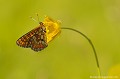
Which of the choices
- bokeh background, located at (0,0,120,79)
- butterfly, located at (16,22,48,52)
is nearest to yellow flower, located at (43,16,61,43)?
butterfly, located at (16,22,48,52)

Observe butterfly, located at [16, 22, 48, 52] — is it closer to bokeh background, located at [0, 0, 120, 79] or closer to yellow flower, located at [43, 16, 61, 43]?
yellow flower, located at [43, 16, 61, 43]

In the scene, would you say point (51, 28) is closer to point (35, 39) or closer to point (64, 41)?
point (35, 39)

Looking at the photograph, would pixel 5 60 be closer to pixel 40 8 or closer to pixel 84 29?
pixel 84 29

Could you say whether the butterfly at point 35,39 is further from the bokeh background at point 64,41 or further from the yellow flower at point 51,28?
the bokeh background at point 64,41

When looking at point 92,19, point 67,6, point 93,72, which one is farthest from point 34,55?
point 67,6

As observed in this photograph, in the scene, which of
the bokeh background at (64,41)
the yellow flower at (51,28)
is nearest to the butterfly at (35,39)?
the yellow flower at (51,28)

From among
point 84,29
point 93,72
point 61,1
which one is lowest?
point 93,72
